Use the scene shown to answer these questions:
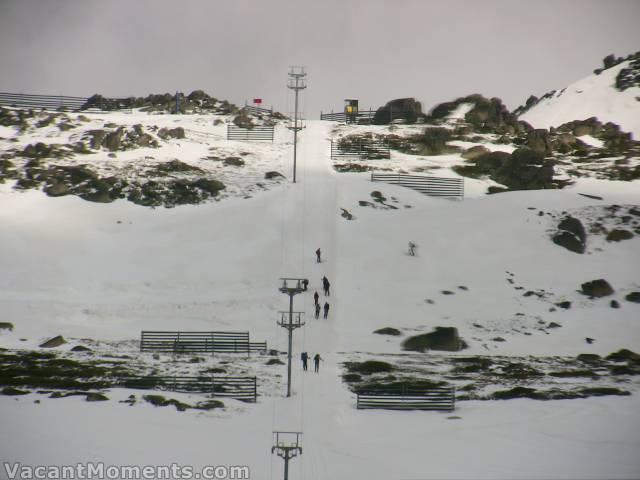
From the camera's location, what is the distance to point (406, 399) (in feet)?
88.0

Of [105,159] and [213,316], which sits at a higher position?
[105,159]

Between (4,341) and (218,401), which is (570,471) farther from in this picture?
(4,341)

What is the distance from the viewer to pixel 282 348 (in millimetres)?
33469

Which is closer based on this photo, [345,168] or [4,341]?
[4,341]

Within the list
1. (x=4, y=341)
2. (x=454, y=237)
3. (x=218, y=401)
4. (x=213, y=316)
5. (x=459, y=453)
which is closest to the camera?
(x=459, y=453)

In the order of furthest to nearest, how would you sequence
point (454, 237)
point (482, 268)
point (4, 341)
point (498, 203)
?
point (498, 203), point (454, 237), point (482, 268), point (4, 341)

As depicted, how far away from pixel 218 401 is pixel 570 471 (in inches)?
518

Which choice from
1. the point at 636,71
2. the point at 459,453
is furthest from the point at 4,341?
the point at 636,71

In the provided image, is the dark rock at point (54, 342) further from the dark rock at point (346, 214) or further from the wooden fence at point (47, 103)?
the wooden fence at point (47, 103)

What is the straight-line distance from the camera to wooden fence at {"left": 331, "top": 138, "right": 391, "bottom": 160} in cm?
6834

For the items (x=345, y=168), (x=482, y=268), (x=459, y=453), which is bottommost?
(x=459, y=453)

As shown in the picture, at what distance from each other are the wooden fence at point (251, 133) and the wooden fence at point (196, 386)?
4814cm

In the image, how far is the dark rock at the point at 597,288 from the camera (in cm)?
3981

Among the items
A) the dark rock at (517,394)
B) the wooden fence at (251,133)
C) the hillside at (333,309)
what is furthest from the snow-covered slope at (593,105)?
the dark rock at (517,394)
